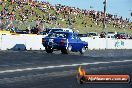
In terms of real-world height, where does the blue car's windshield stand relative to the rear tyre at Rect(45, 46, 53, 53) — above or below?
above

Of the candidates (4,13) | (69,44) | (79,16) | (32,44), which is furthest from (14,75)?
(79,16)

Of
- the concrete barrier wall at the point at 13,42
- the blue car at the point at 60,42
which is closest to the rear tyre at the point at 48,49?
the blue car at the point at 60,42

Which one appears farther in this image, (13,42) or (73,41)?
(13,42)

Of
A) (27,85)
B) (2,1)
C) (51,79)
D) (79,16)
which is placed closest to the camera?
(27,85)

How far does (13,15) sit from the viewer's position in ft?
152

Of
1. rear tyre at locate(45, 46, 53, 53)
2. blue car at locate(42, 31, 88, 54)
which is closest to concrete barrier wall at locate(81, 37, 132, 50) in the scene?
blue car at locate(42, 31, 88, 54)

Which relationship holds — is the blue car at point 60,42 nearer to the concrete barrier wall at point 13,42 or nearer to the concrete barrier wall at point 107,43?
the concrete barrier wall at point 13,42

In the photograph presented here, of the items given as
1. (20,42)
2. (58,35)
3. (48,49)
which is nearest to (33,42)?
(20,42)

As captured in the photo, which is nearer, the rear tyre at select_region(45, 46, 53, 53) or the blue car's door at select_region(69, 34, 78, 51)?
the rear tyre at select_region(45, 46, 53, 53)

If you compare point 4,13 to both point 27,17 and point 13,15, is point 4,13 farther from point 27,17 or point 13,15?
point 27,17

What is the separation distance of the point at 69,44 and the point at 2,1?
19.4 m

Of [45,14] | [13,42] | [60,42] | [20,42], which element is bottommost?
[20,42]

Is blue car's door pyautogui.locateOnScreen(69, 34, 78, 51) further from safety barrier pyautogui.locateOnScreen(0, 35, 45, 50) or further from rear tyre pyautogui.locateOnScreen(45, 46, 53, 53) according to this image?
safety barrier pyautogui.locateOnScreen(0, 35, 45, 50)

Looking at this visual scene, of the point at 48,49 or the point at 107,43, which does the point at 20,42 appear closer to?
the point at 48,49
